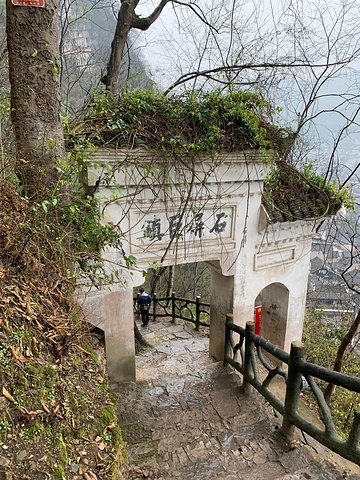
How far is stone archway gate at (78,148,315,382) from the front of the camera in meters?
4.93

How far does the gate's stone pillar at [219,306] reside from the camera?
21.4ft

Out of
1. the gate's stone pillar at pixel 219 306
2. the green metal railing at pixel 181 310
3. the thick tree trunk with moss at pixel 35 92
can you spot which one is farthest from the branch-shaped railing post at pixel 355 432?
the green metal railing at pixel 181 310

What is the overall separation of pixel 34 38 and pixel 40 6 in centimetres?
31

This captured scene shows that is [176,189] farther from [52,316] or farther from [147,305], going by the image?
[147,305]

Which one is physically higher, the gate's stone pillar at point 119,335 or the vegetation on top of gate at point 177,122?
the vegetation on top of gate at point 177,122

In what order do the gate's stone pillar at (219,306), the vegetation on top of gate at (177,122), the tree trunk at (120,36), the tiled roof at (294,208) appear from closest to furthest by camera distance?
the vegetation on top of gate at (177,122)
the tiled roof at (294,208)
the gate's stone pillar at (219,306)
the tree trunk at (120,36)

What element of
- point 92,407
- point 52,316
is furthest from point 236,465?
point 52,316

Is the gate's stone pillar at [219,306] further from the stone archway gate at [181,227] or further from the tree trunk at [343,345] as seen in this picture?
the tree trunk at [343,345]

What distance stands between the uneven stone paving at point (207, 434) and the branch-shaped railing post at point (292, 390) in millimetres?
183

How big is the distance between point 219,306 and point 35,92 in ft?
17.1

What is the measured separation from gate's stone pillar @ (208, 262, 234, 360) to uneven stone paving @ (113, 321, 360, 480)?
0.84 meters

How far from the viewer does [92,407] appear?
2.54 meters

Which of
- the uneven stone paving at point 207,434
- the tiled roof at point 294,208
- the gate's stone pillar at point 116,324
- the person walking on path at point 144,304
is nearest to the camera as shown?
the uneven stone paving at point 207,434

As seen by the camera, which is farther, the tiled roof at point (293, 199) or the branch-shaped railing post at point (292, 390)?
the tiled roof at point (293, 199)
